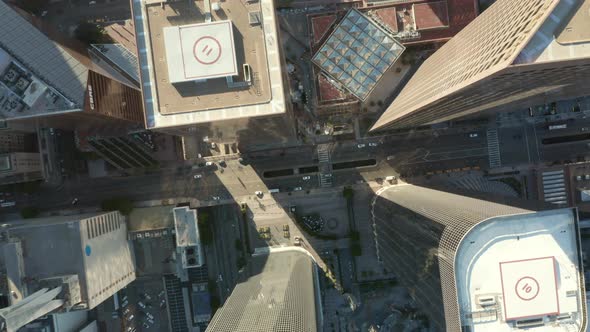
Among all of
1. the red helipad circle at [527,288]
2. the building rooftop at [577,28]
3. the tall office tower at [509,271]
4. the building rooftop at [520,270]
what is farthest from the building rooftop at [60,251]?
the building rooftop at [577,28]

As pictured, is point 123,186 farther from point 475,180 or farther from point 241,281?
point 475,180

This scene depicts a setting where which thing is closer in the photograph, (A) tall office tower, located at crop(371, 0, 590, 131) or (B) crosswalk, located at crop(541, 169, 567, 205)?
(A) tall office tower, located at crop(371, 0, 590, 131)

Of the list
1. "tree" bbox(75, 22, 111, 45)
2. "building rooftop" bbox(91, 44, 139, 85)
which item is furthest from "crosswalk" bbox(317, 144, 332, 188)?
"tree" bbox(75, 22, 111, 45)

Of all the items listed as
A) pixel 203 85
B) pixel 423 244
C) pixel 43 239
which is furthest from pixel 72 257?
pixel 423 244

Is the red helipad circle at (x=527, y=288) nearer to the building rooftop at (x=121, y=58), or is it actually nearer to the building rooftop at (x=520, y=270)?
the building rooftop at (x=520, y=270)

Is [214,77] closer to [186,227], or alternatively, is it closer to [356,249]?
[186,227]

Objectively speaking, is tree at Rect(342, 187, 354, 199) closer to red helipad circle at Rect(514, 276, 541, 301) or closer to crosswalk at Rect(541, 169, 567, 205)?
crosswalk at Rect(541, 169, 567, 205)
